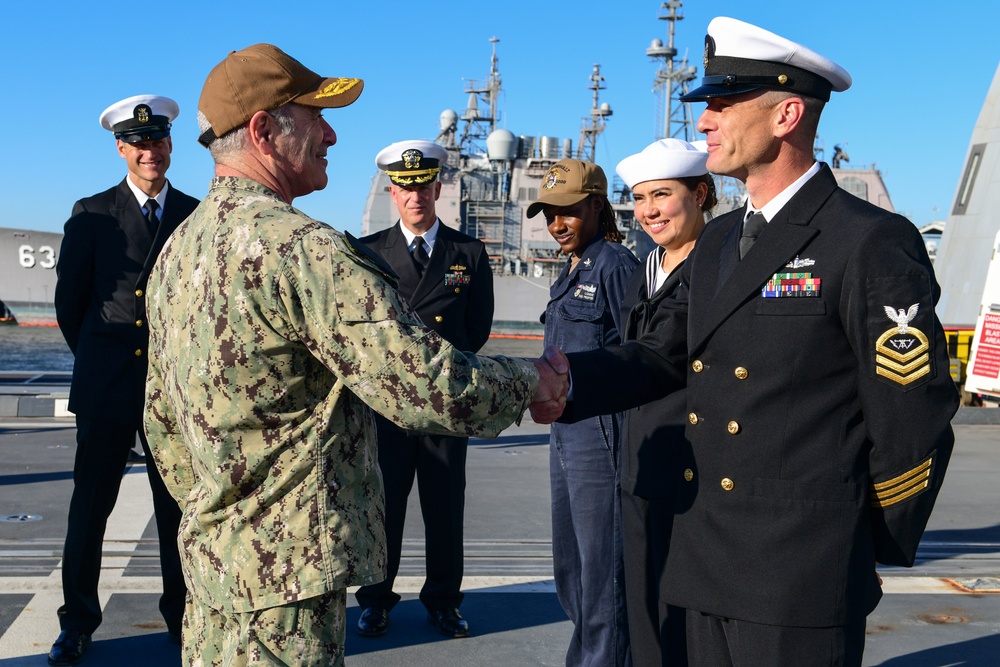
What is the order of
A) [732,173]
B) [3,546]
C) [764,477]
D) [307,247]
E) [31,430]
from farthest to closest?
1. [31,430]
2. [3,546]
3. [732,173]
4. [764,477]
5. [307,247]

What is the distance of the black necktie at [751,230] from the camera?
220cm

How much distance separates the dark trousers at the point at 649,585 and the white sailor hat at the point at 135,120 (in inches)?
93.5

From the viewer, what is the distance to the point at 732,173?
2236 mm

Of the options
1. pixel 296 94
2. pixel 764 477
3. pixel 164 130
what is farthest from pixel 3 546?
pixel 764 477

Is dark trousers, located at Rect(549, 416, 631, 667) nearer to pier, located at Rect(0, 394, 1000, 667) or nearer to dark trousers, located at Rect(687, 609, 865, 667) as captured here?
pier, located at Rect(0, 394, 1000, 667)

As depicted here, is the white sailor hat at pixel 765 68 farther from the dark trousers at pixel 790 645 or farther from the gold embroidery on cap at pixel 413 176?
the gold embroidery on cap at pixel 413 176

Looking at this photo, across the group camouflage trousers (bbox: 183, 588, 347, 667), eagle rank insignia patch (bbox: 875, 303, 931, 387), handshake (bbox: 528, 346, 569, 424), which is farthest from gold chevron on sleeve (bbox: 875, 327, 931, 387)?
camouflage trousers (bbox: 183, 588, 347, 667)

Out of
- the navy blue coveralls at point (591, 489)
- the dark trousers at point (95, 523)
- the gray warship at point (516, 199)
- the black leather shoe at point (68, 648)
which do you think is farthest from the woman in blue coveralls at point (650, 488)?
the gray warship at point (516, 199)

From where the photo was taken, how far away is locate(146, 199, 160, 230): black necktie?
153 inches

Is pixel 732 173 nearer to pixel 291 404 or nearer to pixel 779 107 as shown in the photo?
pixel 779 107

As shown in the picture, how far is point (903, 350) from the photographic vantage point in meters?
1.84

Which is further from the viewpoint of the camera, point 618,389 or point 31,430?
point 31,430

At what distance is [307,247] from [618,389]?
879mm

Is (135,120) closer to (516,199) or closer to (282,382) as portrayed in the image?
(282,382)
